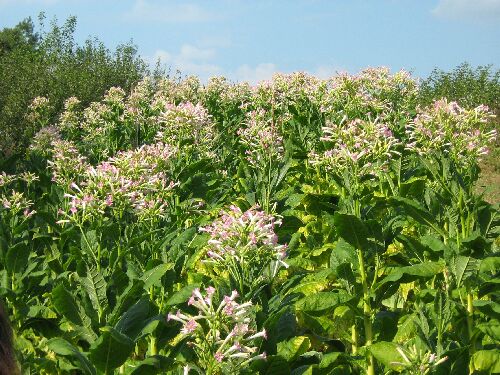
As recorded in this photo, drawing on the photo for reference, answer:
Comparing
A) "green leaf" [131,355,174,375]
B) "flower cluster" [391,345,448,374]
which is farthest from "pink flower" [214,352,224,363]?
→ "green leaf" [131,355,174,375]

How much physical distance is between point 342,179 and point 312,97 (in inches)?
289

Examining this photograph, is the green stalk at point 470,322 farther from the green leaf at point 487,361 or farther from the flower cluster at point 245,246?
the flower cluster at point 245,246

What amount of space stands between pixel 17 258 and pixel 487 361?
3.25 m

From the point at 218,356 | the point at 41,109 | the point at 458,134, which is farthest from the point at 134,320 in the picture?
the point at 41,109

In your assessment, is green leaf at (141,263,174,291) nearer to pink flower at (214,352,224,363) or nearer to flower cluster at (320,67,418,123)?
pink flower at (214,352,224,363)

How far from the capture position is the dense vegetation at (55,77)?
16.0m

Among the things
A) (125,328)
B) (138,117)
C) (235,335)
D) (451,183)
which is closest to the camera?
(235,335)

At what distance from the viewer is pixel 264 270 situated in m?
4.13

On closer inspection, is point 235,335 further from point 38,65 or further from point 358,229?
point 38,65

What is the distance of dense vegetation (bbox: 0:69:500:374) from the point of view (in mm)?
3852

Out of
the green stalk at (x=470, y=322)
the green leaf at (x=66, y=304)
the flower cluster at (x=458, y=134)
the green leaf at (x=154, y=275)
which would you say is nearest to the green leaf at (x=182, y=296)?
the green leaf at (x=154, y=275)

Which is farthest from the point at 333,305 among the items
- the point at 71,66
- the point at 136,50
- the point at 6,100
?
the point at 136,50

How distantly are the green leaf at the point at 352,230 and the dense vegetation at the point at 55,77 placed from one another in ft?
29.7

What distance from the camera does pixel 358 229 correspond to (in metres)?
5.11
